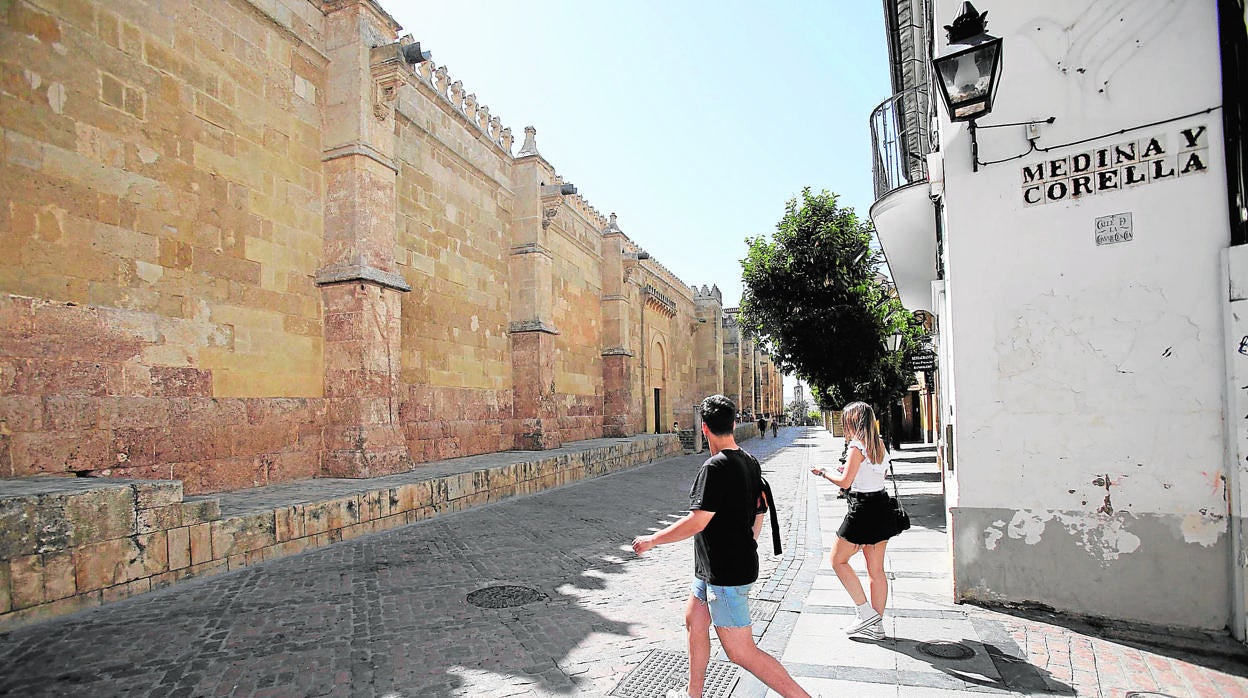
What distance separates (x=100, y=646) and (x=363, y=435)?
5502mm

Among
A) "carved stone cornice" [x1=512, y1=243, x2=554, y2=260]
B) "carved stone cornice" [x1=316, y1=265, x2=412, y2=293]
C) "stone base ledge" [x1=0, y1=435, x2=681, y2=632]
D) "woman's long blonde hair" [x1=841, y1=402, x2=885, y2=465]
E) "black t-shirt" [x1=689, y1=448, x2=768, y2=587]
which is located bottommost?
"stone base ledge" [x1=0, y1=435, x2=681, y2=632]

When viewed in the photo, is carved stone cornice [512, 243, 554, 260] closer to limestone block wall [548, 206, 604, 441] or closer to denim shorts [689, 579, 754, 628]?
limestone block wall [548, 206, 604, 441]

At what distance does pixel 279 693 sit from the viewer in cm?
353

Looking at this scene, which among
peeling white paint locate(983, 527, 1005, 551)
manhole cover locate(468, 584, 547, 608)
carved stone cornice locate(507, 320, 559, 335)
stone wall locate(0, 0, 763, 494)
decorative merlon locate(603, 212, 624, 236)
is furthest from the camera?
decorative merlon locate(603, 212, 624, 236)

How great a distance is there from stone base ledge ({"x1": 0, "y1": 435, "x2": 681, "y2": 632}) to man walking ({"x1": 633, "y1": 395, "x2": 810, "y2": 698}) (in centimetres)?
448

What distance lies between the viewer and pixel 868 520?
4250 mm

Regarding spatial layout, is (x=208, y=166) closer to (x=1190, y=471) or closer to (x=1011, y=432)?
(x=1011, y=432)

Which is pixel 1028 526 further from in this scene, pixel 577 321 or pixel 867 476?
pixel 577 321

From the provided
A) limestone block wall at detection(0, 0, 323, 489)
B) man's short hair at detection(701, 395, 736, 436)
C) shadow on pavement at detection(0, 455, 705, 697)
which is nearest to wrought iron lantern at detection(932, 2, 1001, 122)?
man's short hair at detection(701, 395, 736, 436)

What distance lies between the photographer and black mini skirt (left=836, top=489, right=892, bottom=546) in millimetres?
4238

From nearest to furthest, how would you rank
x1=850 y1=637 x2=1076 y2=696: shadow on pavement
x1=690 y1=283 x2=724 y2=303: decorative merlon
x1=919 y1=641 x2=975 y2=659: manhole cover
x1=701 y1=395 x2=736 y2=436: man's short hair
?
x1=701 y1=395 x2=736 y2=436: man's short hair → x1=850 y1=637 x2=1076 y2=696: shadow on pavement → x1=919 y1=641 x2=975 y2=659: manhole cover → x1=690 y1=283 x2=724 y2=303: decorative merlon

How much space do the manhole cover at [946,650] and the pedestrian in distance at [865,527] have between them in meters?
0.28

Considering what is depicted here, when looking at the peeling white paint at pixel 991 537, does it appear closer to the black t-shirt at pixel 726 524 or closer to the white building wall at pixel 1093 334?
the white building wall at pixel 1093 334

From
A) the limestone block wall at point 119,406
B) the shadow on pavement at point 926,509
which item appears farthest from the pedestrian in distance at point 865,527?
the limestone block wall at point 119,406
